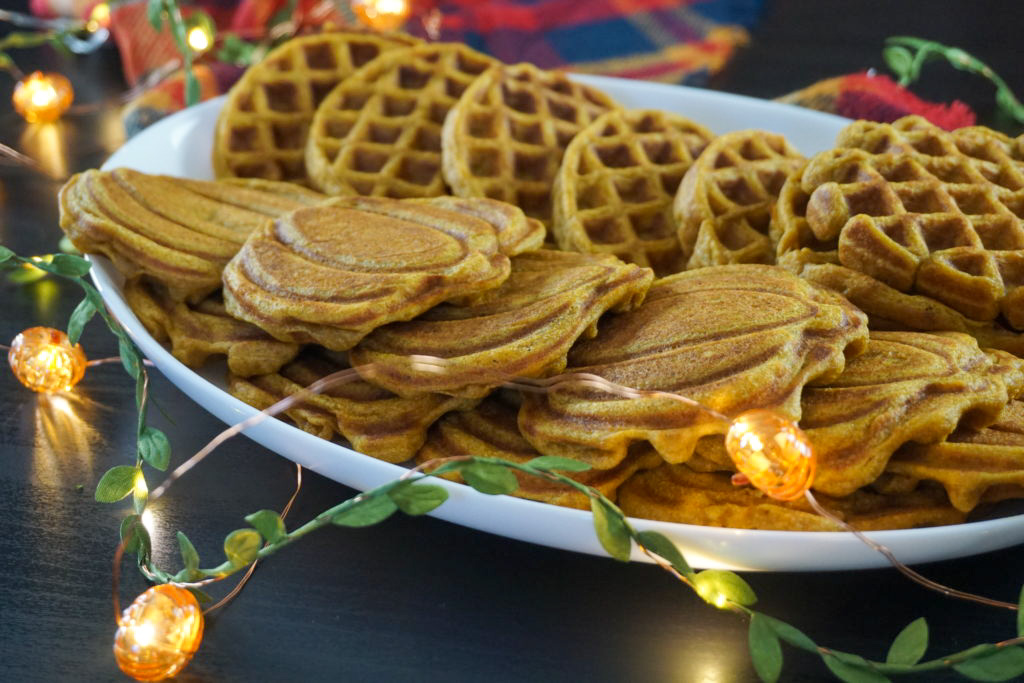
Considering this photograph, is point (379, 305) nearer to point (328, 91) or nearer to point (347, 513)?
point (347, 513)

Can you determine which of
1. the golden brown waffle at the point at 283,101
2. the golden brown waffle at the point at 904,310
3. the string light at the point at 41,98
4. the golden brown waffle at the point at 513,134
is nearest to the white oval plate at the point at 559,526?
the golden brown waffle at the point at 904,310

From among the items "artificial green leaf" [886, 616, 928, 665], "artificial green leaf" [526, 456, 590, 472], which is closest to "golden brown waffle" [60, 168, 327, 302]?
"artificial green leaf" [526, 456, 590, 472]

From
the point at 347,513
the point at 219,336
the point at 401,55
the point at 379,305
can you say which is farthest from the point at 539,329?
the point at 401,55

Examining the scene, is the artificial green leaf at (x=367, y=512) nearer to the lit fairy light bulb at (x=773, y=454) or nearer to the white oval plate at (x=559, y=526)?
the white oval plate at (x=559, y=526)

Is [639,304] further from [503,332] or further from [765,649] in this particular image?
[765,649]

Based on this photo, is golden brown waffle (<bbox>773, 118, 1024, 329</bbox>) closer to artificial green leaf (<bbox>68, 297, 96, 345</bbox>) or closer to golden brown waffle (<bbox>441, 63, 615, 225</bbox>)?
golden brown waffle (<bbox>441, 63, 615, 225</bbox>)
